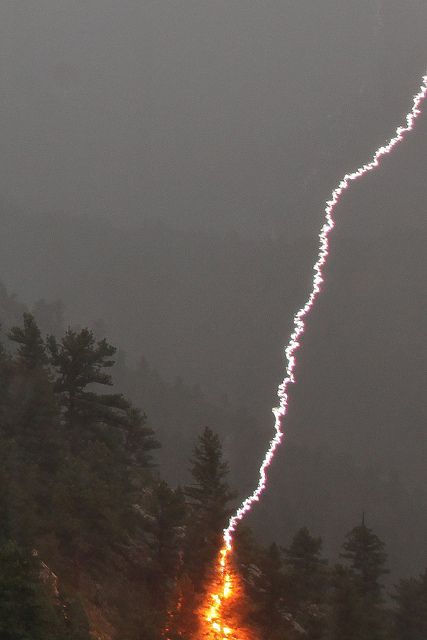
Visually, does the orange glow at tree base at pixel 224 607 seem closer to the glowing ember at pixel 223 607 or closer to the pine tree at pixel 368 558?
the glowing ember at pixel 223 607

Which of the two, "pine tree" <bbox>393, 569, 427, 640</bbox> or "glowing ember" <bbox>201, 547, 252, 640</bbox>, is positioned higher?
"pine tree" <bbox>393, 569, 427, 640</bbox>

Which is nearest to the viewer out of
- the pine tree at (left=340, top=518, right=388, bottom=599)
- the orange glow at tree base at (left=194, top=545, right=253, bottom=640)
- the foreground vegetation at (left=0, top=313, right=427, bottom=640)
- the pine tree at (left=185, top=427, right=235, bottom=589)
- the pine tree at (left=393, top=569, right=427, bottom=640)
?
the foreground vegetation at (left=0, top=313, right=427, bottom=640)

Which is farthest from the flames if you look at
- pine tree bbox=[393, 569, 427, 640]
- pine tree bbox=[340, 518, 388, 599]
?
pine tree bbox=[393, 569, 427, 640]

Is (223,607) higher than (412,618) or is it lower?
lower

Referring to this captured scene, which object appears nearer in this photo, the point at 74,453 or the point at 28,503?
the point at 28,503

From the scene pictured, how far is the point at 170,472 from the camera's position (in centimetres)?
9638

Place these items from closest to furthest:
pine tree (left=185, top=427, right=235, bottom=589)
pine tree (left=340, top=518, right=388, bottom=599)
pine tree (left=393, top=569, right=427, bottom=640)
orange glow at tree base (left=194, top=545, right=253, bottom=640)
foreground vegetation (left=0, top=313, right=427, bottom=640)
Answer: foreground vegetation (left=0, top=313, right=427, bottom=640), orange glow at tree base (left=194, top=545, right=253, bottom=640), pine tree (left=185, top=427, right=235, bottom=589), pine tree (left=393, top=569, right=427, bottom=640), pine tree (left=340, top=518, right=388, bottom=599)

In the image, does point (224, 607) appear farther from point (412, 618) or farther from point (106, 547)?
point (412, 618)

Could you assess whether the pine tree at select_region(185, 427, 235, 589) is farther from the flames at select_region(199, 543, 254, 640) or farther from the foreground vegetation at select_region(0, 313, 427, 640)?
the flames at select_region(199, 543, 254, 640)

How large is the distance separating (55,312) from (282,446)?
54.8m

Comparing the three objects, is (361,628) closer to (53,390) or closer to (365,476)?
(53,390)

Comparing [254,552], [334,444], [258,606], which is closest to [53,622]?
[258,606]

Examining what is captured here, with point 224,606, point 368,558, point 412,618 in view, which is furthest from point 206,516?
point 412,618

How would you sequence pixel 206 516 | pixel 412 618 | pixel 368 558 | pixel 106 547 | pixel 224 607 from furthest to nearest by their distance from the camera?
pixel 368 558
pixel 412 618
pixel 206 516
pixel 224 607
pixel 106 547
